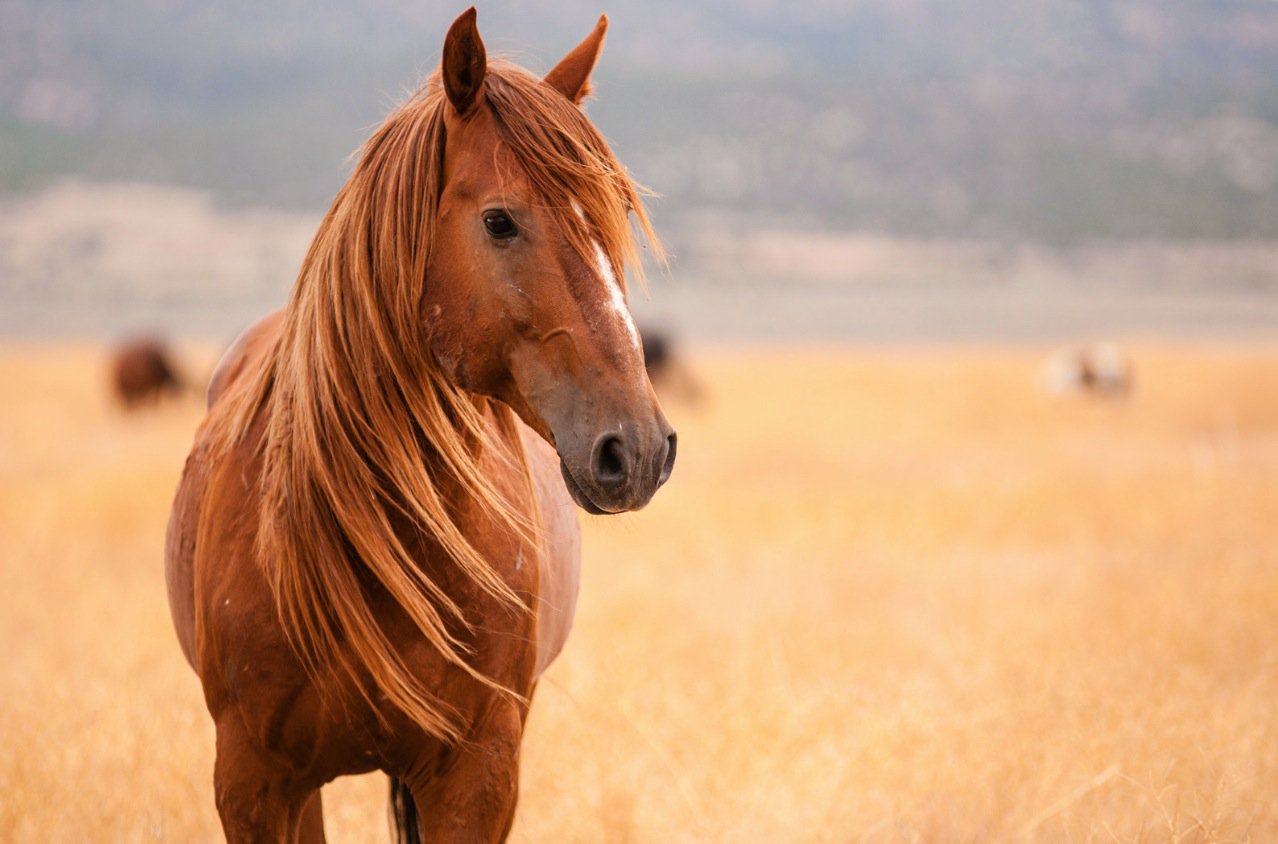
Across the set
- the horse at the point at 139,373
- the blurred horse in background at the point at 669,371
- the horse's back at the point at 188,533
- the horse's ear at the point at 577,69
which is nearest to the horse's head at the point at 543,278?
the horse's ear at the point at 577,69

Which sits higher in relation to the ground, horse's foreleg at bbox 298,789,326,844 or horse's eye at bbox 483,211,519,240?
horse's eye at bbox 483,211,519,240

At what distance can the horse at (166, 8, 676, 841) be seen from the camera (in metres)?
2.05

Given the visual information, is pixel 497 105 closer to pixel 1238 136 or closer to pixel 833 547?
pixel 833 547

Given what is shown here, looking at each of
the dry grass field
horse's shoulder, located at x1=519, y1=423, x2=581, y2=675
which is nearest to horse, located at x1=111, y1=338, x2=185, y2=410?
the dry grass field

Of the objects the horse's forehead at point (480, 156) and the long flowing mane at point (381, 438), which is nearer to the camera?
the horse's forehead at point (480, 156)

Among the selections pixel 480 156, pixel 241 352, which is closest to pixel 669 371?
pixel 241 352

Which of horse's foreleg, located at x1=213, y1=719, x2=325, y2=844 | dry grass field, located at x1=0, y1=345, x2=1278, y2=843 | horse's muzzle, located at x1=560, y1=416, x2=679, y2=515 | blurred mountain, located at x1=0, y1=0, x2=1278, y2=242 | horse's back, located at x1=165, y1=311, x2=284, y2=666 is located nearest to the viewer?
horse's muzzle, located at x1=560, y1=416, x2=679, y2=515

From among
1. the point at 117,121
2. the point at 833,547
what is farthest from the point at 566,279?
the point at 117,121

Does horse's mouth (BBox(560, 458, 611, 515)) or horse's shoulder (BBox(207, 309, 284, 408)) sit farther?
horse's shoulder (BBox(207, 309, 284, 408))

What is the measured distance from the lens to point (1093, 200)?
70625 mm

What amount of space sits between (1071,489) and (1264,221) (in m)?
59.4

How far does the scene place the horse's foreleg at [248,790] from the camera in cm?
231

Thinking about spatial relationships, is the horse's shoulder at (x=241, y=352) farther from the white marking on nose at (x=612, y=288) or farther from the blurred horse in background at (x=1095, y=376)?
the blurred horse in background at (x=1095, y=376)

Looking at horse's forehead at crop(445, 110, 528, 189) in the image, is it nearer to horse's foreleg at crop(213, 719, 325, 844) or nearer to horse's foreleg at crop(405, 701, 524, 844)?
horse's foreleg at crop(405, 701, 524, 844)
